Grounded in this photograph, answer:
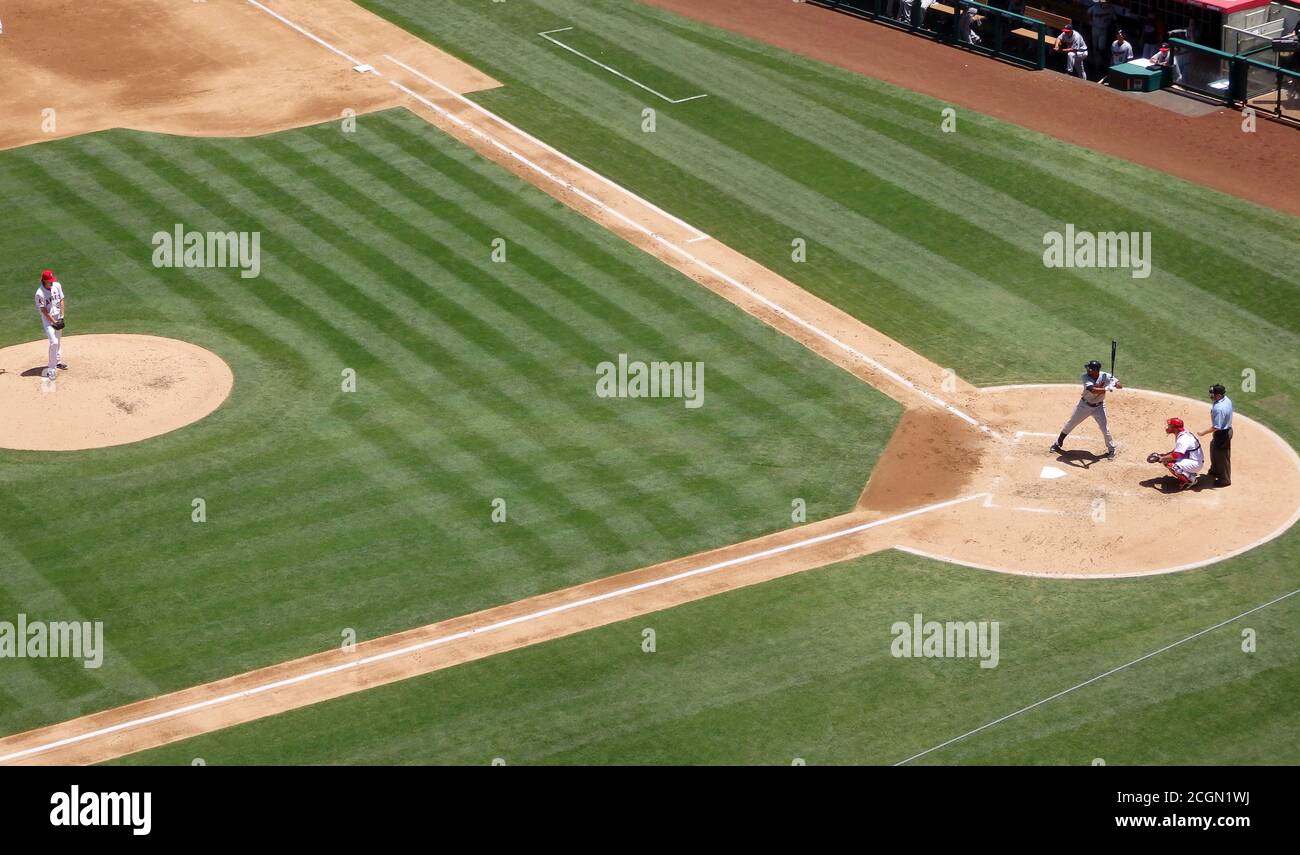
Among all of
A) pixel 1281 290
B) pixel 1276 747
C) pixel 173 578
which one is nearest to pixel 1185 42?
pixel 1281 290

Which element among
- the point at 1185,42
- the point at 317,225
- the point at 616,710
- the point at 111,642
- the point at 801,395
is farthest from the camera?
the point at 1185,42

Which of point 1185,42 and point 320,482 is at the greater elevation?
point 1185,42

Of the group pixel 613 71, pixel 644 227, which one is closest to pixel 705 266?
pixel 644 227

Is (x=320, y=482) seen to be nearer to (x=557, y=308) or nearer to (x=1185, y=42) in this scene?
(x=557, y=308)

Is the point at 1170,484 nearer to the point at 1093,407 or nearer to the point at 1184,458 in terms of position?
the point at 1184,458

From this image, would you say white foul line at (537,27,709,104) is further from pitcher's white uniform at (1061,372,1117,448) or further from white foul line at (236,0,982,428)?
pitcher's white uniform at (1061,372,1117,448)

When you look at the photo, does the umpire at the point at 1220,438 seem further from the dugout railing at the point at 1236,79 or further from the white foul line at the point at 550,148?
the dugout railing at the point at 1236,79
